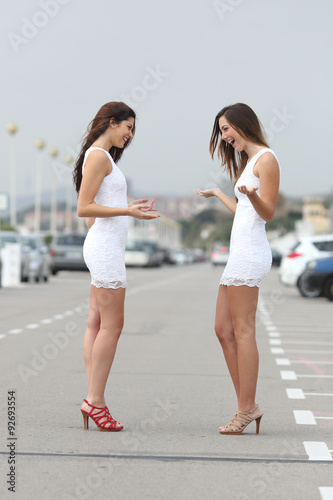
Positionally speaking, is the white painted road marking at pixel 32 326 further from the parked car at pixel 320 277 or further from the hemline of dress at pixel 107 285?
the parked car at pixel 320 277

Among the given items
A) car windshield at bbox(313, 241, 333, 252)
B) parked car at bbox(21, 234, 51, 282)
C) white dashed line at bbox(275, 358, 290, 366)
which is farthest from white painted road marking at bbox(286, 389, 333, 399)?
parked car at bbox(21, 234, 51, 282)

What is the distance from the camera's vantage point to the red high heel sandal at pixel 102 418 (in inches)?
257

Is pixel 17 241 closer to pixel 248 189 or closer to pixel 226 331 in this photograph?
pixel 226 331

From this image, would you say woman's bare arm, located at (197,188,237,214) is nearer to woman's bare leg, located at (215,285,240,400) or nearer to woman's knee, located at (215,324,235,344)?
woman's bare leg, located at (215,285,240,400)

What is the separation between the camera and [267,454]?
A: 5.96 m

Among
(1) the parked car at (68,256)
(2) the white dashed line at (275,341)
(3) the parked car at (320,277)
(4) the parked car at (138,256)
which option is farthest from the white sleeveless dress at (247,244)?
(4) the parked car at (138,256)

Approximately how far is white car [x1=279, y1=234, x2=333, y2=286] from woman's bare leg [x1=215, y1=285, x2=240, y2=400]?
20918 millimetres

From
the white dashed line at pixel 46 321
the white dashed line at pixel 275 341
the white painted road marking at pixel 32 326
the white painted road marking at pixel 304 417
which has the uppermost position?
the white painted road marking at pixel 304 417

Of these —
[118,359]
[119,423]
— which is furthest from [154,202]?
[118,359]

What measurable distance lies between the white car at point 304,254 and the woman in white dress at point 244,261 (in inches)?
825

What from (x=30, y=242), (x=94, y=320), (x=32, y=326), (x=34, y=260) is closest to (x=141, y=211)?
(x=94, y=320)

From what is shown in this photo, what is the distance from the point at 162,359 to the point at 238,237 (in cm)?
509

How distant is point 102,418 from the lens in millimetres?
6578

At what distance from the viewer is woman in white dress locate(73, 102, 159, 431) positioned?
6.52m
